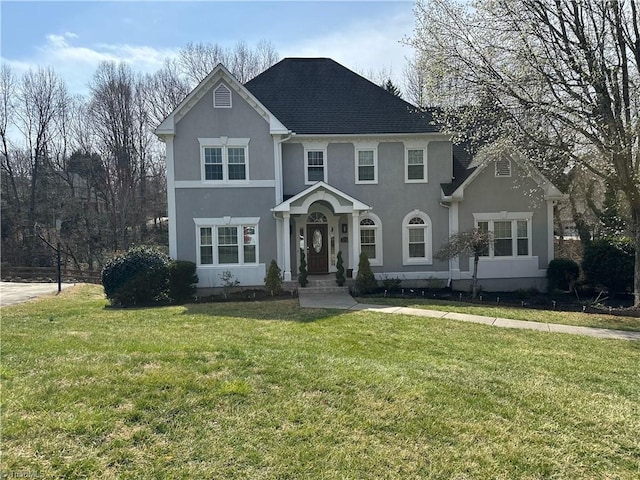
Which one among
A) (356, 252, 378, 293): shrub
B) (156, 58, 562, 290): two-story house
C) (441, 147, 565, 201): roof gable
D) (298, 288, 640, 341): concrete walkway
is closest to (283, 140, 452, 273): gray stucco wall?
(156, 58, 562, 290): two-story house

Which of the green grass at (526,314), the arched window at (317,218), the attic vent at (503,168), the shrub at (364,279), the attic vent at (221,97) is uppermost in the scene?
the attic vent at (221,97)

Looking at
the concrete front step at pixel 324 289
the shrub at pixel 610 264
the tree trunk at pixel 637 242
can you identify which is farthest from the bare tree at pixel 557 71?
the concrete front step at pixel 324 289

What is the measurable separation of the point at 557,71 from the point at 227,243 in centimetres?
1224

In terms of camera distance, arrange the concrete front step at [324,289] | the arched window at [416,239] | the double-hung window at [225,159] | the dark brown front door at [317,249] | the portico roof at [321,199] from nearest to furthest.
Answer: the concrete front step at [324,289] → the portico roof at [321,199] → the double-hung window at [225,159] → the arched window at [416,239] → the dark brown front door at [317,249]

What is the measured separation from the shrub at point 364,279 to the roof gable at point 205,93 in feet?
18.7

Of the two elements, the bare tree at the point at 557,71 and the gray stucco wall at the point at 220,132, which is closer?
the bare tree at the point at 557,71

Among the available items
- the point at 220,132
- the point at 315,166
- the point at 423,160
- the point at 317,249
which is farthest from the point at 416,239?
the point at 220,132

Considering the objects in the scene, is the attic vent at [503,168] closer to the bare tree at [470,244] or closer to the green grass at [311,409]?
the bare tree at [470,244]

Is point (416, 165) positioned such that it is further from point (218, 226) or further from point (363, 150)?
point (218, 226)

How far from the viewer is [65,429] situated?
373cm

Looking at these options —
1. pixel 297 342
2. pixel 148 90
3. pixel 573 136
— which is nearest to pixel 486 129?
pixel 573 136

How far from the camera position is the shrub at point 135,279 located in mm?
14102

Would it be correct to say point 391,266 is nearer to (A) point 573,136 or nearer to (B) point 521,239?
(B) point 521,239

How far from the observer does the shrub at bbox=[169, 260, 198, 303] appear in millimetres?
14844
